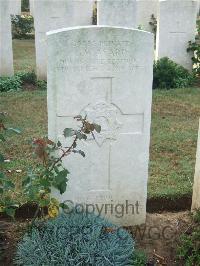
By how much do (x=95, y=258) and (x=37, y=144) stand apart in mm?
969

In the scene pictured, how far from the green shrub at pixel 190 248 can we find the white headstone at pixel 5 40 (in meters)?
6.61

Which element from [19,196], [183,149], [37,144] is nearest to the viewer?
[37,144]

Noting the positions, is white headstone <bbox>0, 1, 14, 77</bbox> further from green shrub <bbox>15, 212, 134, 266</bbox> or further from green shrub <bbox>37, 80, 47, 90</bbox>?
green shrub <bbox>15, 212, 134, 266</bbox>

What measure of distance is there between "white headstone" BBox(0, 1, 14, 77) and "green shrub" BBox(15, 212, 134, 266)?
630 centimetres

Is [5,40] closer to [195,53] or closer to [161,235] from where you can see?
[195,53]

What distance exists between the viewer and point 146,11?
14.0 meters

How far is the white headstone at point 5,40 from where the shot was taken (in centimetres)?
919

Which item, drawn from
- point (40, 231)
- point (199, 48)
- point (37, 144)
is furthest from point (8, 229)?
point (199, 48)

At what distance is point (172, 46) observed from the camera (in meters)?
10.0

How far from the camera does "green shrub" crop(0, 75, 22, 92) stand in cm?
893

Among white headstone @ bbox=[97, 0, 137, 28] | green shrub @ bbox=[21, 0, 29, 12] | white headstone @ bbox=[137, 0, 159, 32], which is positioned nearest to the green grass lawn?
white headstone @ bbox=[97, 0, 137, 28]

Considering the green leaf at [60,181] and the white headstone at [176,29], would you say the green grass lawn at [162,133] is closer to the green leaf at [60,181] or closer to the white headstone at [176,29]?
the green leaf at [60,181]

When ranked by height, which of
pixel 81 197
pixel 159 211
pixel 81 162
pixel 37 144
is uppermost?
pixel 37 144

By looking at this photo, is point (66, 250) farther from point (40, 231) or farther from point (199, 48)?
point (199, 48)
